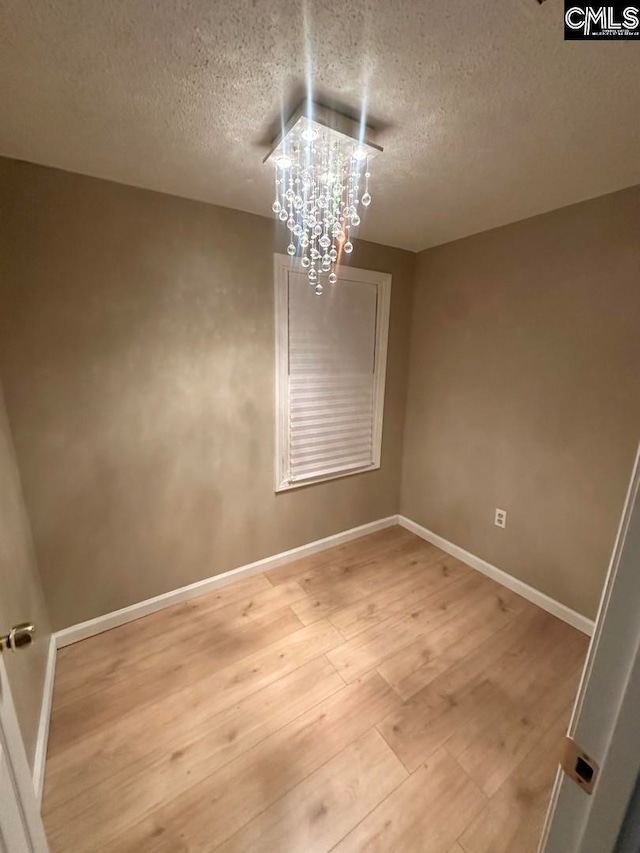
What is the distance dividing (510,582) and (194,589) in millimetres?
1978

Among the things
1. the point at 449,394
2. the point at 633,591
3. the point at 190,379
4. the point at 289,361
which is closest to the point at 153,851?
the point at 633,591

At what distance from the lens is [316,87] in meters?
0.98

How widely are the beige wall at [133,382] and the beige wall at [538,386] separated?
0.83m

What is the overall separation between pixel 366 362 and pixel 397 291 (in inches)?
23.2

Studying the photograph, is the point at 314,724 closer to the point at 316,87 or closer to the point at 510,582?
the point at 510,582

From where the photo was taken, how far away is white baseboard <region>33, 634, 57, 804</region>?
3.68 feet

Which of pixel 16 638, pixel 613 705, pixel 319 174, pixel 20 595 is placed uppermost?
pixel 319 174

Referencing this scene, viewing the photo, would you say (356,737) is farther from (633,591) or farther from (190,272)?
(190,272)

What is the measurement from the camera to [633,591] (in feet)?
1.46

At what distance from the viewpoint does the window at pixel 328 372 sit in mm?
2086

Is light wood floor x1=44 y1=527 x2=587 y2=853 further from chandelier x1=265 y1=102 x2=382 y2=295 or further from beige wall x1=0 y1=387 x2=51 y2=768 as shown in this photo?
chandelier x1=265 y1=102 x2=382 y2=295

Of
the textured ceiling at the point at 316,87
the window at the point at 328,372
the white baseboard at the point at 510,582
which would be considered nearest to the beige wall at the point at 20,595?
the textured ceiling at the point at 316,87

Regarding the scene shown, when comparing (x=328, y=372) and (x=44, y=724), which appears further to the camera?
(x=328, y=372)

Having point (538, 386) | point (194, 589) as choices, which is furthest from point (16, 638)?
point (538, 386)
